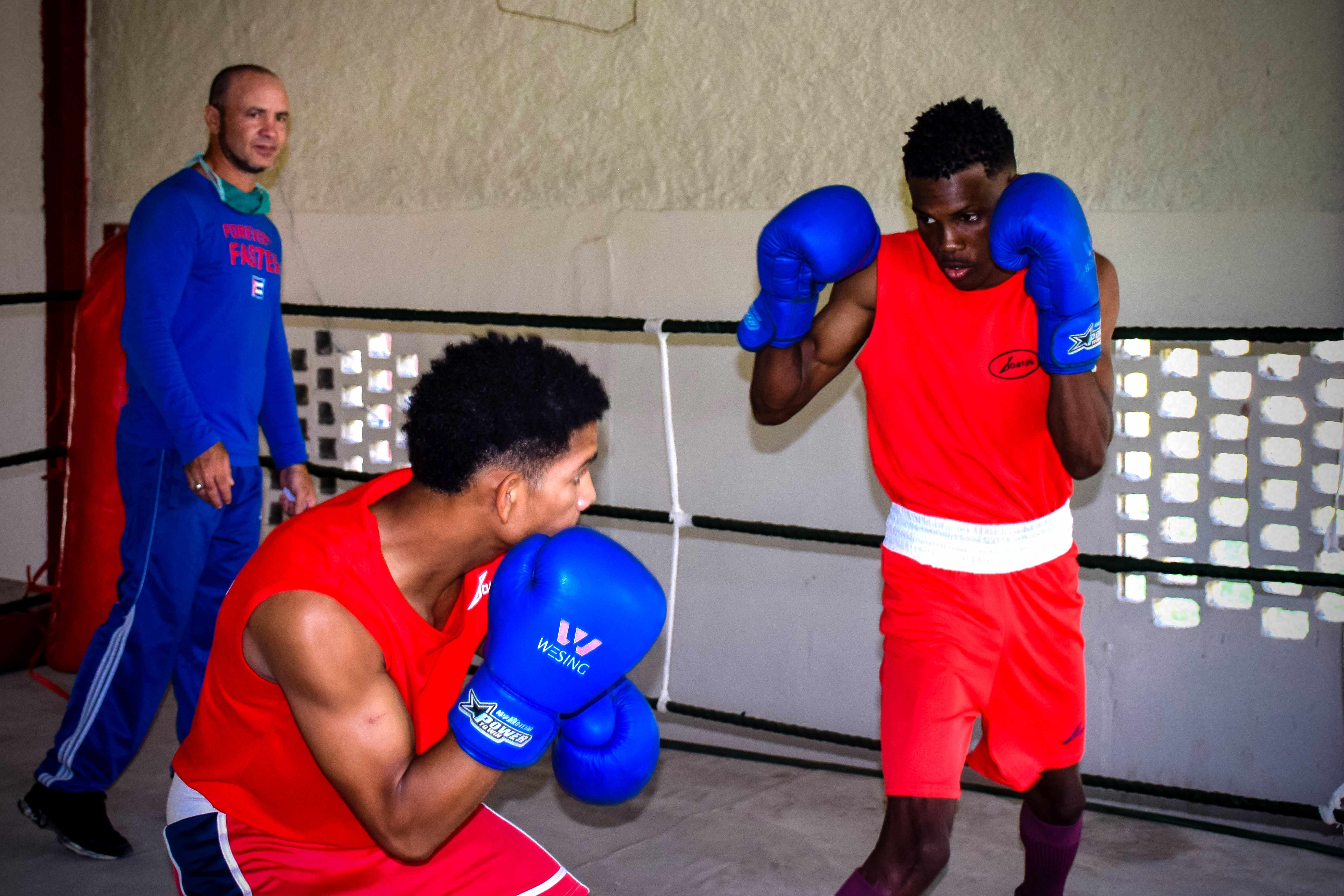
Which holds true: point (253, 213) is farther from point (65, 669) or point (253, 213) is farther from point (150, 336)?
point (65, 669)

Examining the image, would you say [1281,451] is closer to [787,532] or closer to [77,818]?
[787,532]

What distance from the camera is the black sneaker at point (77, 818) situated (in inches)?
80.2

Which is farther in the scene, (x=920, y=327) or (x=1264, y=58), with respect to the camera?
(x=1264, y=58)

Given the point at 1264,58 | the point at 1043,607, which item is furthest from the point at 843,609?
the point at 1264,58

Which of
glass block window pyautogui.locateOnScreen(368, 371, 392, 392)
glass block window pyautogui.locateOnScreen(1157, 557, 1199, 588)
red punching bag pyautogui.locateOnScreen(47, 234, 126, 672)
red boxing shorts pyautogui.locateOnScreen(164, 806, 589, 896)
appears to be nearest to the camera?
red boxing shorts pyautogui.locateOnScreen(164, 806, 589, 896)

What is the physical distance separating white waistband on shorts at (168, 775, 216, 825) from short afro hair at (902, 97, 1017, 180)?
114 cm

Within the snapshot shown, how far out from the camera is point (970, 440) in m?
1.57

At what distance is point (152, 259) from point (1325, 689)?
2.47 meters

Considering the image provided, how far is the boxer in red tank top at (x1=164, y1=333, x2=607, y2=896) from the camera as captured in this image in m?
1.06

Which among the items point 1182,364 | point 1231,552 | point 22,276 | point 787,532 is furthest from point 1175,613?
point 22,276

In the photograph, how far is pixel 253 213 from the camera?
2.20 m

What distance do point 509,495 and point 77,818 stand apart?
4.60 feet

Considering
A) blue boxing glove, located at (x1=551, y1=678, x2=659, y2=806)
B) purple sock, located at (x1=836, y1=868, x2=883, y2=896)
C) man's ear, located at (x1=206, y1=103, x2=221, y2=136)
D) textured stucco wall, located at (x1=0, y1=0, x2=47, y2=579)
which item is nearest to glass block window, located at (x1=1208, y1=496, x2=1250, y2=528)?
purple sock, located at (x1=836, y1=868, x2=883, y2=896)

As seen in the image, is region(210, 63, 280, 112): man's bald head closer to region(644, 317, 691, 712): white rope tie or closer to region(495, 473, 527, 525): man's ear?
region(644, 317, 691, 712): white rope tie
